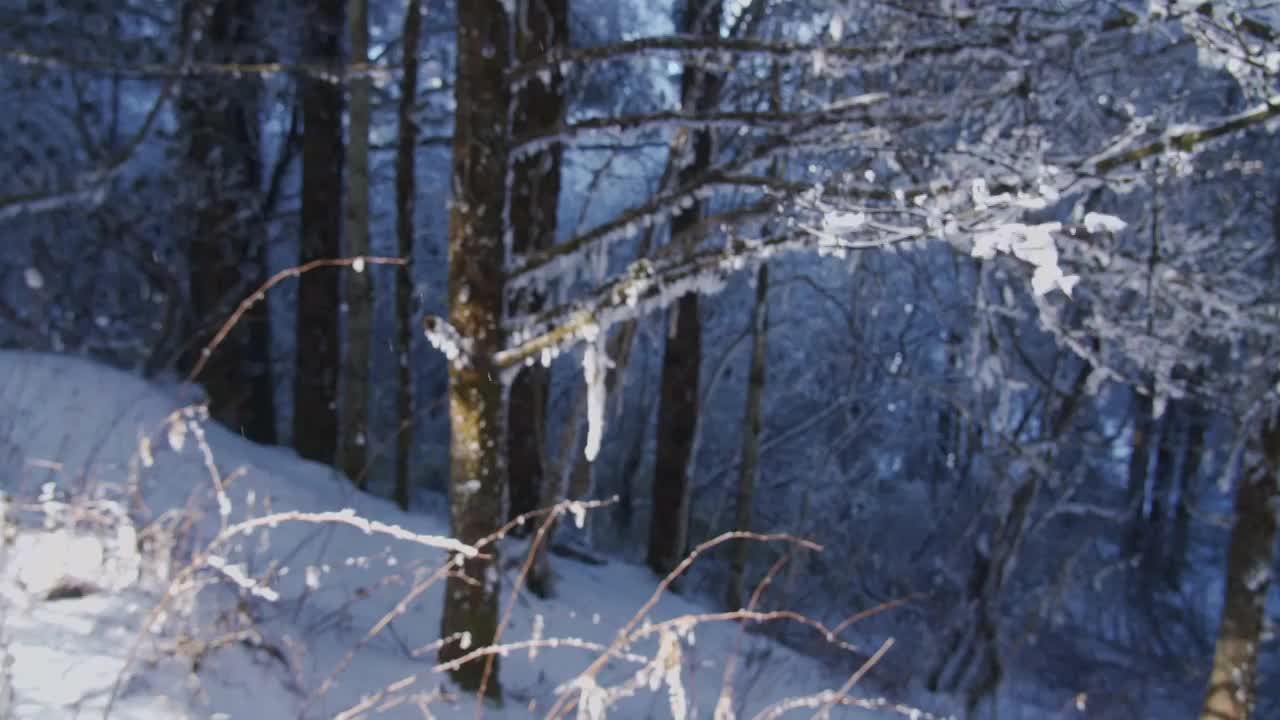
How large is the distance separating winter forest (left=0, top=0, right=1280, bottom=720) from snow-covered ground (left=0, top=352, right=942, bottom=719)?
0.03 metres

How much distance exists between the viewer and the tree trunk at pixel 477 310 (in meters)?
4.24

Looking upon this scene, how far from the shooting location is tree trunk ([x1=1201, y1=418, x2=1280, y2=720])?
243 inches

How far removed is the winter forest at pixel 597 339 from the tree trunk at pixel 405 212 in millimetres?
48

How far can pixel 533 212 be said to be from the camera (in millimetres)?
7305

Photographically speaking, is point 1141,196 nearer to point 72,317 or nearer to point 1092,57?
point 1092,57

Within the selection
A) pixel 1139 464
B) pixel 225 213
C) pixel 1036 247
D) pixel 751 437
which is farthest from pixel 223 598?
pixel 1139 464

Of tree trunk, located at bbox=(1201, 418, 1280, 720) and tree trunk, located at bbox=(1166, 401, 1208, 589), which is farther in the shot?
tree trunk, located at bbox=(1166, 401, 1208, 589)

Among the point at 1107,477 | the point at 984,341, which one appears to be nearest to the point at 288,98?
the point at 984,341

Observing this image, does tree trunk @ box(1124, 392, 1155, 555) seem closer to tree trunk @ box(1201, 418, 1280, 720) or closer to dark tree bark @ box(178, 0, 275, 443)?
tree trunk @ box(1201, 418, 1280, 720)

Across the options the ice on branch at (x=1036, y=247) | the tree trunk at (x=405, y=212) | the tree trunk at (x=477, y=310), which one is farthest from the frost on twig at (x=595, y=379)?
Answer: the tree trunk at (x=405, y=212)

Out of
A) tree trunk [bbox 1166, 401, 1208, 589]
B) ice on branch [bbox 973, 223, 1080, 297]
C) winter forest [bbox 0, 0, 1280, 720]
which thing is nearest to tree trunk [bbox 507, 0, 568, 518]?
winter forest [bbox 0, 0, 1280, 720]

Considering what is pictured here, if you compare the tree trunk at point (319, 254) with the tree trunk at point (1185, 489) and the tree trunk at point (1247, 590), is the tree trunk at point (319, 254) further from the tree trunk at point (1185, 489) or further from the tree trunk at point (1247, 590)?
the tree trunk at point (1185, 489)

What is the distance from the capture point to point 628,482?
16422 mm

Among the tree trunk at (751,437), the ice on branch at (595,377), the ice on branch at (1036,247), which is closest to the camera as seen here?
the ice on branch at (1036,247)
